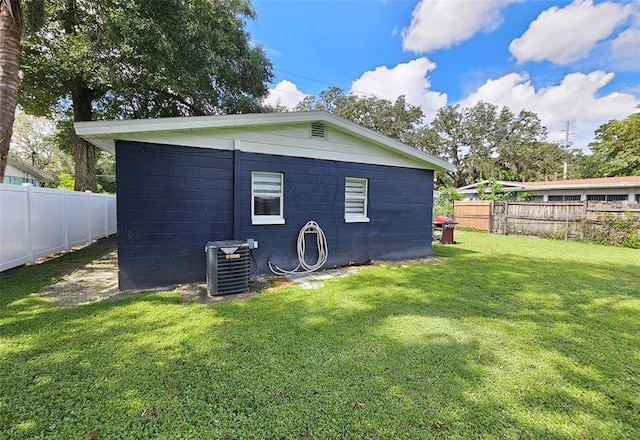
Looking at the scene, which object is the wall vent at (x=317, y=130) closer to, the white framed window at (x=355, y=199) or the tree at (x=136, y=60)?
the white framed window at (x=355, y=199)

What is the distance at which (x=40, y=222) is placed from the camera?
20.0ft

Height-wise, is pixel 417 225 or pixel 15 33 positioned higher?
pixel 15 33

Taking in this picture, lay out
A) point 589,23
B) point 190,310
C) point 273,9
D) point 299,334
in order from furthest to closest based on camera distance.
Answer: point 273,9 → point 589,23 → point 190,310 → point 299,334

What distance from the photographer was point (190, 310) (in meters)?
3.62

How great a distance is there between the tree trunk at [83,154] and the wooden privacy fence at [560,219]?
57.6 feet

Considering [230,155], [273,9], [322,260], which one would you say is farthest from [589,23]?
[230,155]

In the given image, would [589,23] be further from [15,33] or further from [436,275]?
[15,33]

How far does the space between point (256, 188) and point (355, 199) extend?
2.43 m

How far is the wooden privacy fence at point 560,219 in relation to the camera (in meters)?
9.74

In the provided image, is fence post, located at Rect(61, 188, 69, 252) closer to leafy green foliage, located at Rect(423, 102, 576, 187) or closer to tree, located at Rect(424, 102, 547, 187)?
tree, located at Rect(424, 102, 547, 187)

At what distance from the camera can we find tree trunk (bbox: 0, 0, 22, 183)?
4.67 meters

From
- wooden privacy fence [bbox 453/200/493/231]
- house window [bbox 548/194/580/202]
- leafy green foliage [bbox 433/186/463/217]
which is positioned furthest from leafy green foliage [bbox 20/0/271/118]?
house window [bbox 548/194/580/202]

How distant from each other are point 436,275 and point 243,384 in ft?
14.8

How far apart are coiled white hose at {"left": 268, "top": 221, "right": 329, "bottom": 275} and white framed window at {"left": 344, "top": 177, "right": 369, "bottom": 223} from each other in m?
0.80
